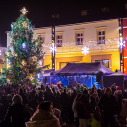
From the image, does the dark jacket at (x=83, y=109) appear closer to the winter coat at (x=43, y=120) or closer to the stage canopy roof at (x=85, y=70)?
the winter coat at (x=43, y=120)

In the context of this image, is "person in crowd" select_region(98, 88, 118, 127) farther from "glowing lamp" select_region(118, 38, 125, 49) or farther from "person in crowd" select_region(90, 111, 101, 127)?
"glowing lamp" select_region(118, 38, 125, 49)

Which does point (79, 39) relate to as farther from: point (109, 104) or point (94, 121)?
point (94, 121)

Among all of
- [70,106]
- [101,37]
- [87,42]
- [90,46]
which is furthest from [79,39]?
[70,106]

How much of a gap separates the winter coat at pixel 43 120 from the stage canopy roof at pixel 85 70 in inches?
577

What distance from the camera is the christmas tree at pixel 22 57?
63.7ft

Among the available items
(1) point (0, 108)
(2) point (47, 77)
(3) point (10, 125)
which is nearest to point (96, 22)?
(2) point (47, 77)

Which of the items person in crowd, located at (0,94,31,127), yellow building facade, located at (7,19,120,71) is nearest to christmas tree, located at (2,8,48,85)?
yellow building facade, located at (7,19,120,71)

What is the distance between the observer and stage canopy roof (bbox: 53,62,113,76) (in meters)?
18.4

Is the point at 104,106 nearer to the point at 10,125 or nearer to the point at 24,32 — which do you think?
the point at 10,125

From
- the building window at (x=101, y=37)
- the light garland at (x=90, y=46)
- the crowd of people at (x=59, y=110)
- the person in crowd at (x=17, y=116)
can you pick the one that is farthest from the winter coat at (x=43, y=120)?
the building window at (x=101, y=37)

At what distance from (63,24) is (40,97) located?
60.7 feet

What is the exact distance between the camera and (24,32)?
65.1 ft

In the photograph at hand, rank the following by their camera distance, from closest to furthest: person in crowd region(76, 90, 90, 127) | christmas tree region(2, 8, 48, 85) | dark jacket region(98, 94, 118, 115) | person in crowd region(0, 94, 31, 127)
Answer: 1. person in crowd region(0, 94, 31, 127)
2. person in crowd region(76, 90, 90, 127)
3. dark jacket region(98, 94, 118, 115)
4. christmas tree region(2, 8, 48, 85)

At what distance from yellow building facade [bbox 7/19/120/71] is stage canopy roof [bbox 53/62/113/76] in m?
4.15
